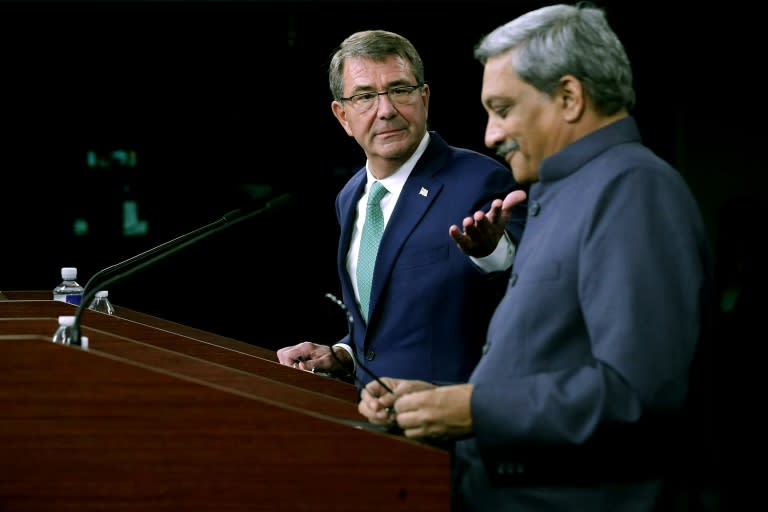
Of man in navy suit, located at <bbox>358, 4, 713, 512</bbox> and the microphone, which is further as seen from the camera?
the microphone

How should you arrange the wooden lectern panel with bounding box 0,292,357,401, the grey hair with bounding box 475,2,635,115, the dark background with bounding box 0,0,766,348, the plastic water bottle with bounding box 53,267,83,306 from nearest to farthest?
1. the grey hair with bounding box 475,2,635,115
2. the wooden lectern panel with bounding box 0,292,357,401
3. the plastic water bottle with bounding box 53,267,83,306
4. the dark background with bounding box 0,0,766,348

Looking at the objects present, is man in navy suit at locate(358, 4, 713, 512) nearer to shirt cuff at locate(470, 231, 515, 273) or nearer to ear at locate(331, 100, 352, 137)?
shirt cuff at locate(470, 231, 515, 273)

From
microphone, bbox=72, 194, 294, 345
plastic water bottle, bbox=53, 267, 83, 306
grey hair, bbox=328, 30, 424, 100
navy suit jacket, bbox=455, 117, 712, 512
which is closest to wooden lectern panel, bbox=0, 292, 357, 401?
microphone, bbox=72, 194, 294, 345

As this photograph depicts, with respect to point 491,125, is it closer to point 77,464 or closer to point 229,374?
point 229,374

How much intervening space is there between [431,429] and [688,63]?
15.5 feet

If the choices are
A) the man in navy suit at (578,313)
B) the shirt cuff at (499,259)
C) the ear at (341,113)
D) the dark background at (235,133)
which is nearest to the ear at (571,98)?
the man in navy suit at (578,313)

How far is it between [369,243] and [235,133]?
11.7 feet

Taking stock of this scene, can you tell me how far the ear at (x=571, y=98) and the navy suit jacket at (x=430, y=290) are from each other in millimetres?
686

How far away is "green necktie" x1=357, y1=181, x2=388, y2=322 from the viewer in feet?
7.45

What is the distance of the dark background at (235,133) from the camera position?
5.49 meters

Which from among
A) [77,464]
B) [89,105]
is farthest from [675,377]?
[89,105]

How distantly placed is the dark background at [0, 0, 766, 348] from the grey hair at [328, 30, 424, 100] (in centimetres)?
304

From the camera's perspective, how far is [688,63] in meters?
5.57

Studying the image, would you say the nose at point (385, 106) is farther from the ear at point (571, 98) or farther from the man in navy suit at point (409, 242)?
the ear at point (571, 98)
